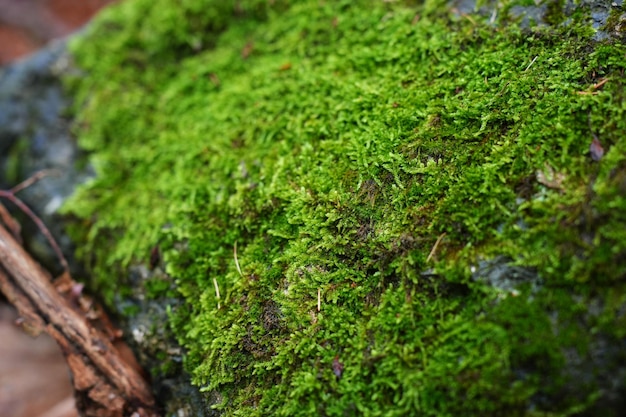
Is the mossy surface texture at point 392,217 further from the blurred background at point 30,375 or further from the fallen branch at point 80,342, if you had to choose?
the blurred background at point 30,375

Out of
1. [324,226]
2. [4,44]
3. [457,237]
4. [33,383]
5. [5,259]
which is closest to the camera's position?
[457,237]

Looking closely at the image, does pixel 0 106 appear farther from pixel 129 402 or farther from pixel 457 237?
pixel 457 237

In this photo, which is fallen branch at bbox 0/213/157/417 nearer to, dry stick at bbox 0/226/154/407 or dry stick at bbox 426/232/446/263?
dry stick at bbox 0/226/154/407

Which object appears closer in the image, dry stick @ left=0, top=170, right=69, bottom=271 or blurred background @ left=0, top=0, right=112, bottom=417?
dry stick @ left=0, top=170, right=69, bottom=271

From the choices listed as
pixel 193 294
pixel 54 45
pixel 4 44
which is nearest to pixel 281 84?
pixel 193 294

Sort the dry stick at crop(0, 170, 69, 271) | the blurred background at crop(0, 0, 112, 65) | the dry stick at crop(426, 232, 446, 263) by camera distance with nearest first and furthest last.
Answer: the dry stick at crop(426, 232, 446, 263), the dry stick at crop(0, 170, 69, 271), the blurred background at crop(0, 0, 112, 65)

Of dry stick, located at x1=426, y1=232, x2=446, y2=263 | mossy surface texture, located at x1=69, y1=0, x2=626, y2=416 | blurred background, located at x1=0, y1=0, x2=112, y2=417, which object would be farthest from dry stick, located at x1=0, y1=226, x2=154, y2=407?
dry stick, located at x1=426, y1=232, x2=446, y2=263
